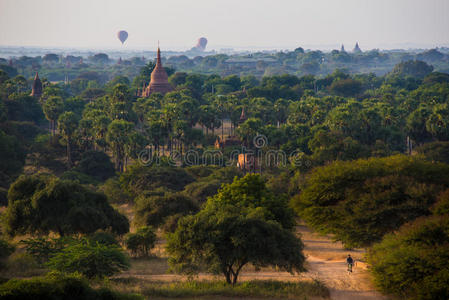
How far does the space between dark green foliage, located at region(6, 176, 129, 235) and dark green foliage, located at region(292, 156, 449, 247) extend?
12411mm

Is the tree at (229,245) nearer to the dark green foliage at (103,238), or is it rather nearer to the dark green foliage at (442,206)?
the dark green foliage at (103,238)

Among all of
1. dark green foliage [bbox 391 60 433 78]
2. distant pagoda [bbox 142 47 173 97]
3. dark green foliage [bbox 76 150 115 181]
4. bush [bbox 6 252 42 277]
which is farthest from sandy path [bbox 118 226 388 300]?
dark green foliage [bbox 391 60 433 78]

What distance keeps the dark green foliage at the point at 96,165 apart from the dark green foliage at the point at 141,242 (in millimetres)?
22464

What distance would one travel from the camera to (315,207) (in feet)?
96.7

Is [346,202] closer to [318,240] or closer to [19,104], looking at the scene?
[318,240]

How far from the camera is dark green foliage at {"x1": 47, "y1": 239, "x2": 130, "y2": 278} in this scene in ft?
73.5

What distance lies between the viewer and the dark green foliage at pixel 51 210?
28.9 m

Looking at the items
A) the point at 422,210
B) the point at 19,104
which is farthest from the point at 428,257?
the point at 19,104

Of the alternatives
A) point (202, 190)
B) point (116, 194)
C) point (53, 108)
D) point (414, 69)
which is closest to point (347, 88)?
point (53, 108)

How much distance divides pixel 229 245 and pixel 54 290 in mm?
8743

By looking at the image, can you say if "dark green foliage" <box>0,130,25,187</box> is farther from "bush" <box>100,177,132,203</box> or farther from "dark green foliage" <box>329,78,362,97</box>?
"dark green foliage" <box>329,78,362,97</box>

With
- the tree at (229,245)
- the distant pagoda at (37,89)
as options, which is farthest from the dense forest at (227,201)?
the distant pagoda at (37,89)

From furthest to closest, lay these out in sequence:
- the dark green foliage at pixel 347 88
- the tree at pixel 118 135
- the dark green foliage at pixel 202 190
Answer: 1. the dark green foliage at pixel 347 88
2. the tree at pixel 118 135
3. the dark green foliage at pixel 202 190

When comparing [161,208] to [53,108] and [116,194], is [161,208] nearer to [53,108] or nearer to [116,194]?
[116,194]
